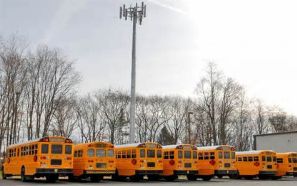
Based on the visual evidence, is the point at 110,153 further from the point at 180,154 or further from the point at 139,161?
the point at 180,154

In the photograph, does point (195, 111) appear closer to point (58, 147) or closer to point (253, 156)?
point (253, 156)

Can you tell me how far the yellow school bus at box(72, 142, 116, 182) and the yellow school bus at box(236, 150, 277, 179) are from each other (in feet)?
43.0

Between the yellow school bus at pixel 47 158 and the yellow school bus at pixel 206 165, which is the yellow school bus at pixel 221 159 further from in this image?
the yellow school bus at pixel 47 158

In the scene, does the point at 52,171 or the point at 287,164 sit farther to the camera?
the point at 287,164

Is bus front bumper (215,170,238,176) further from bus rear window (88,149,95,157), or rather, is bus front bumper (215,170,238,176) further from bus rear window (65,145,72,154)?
bus rear window (65,145,72,154)

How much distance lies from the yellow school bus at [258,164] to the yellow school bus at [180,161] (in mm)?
6601

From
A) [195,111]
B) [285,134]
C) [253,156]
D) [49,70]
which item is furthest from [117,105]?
[253,156]

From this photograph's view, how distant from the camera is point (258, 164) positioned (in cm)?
3406

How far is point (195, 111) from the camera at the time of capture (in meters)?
69.3

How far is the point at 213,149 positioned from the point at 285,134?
20.3 m

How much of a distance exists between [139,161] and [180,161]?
3.31 metres

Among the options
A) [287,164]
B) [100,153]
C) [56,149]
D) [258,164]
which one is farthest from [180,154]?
[287,164]

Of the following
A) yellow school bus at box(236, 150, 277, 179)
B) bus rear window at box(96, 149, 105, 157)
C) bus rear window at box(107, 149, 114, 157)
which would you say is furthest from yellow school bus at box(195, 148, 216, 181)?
bus rear window at box(96, 149, 105, 157)

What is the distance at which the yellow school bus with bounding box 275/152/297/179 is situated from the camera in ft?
116
